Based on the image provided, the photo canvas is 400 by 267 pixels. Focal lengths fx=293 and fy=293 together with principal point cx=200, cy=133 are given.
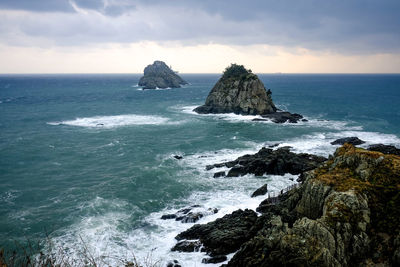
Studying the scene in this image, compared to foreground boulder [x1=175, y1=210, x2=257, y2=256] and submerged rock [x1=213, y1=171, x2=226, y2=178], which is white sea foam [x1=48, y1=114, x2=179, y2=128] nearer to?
submerged rock [x1=213, y1=171, x2=226, y2=178]

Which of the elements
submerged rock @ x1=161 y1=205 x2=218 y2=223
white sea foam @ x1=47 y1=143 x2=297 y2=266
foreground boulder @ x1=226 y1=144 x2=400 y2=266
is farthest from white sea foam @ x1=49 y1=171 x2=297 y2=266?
foreground boulder @ x1=226 y1=144 x2=400 y2=266

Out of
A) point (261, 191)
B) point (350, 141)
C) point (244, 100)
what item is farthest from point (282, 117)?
point (261, 191)

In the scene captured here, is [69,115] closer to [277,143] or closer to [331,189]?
[277,143]

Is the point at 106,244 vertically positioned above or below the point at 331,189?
below

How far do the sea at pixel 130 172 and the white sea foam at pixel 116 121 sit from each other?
0.98 ft

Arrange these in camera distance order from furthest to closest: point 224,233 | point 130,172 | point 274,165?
point 130,172 → point 274,165 → point 224,233

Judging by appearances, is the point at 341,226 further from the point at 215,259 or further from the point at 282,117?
the point at 282,117

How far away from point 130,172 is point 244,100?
194ft

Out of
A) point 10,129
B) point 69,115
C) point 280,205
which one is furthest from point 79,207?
point 69,115

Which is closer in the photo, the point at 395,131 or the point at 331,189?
the point at 331,189

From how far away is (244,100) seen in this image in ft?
323

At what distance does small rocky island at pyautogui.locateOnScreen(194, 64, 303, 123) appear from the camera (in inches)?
3696

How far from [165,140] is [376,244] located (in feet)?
170

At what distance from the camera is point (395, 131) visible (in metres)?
73.9
